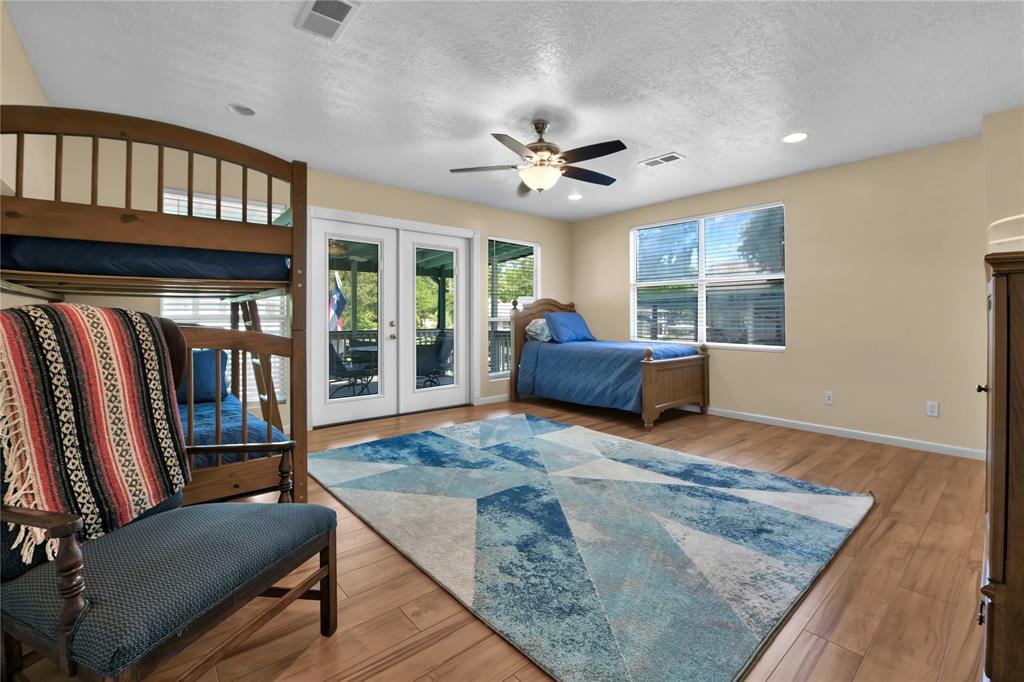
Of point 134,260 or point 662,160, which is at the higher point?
point 662,160

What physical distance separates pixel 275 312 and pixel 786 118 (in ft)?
14.0

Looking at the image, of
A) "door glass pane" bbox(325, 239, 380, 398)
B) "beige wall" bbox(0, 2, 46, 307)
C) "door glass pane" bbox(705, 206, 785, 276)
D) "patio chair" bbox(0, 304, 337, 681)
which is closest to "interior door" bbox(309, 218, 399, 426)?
"door glass pane" bbox(325, 239, 380, 398)

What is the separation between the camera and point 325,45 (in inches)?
87.3

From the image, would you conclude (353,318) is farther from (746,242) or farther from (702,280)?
(746,242)

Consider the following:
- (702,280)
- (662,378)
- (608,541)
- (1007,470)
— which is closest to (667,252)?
(702,280)

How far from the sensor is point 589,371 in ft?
15.6

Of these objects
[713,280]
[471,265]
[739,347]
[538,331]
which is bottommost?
[739,347]

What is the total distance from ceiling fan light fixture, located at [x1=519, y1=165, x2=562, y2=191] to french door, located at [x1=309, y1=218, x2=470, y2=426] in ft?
6.94

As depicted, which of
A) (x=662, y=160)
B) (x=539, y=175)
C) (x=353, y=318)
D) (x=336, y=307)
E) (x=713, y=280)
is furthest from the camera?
(x=713, y=280)

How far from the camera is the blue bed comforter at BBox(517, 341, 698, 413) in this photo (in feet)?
14.3

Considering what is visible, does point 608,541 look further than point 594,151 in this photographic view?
No

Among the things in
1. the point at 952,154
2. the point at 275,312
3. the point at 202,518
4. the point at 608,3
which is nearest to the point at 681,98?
the point at 608,3

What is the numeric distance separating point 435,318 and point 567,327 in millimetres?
1618

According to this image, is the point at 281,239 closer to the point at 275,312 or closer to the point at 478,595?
the point at 478,595
